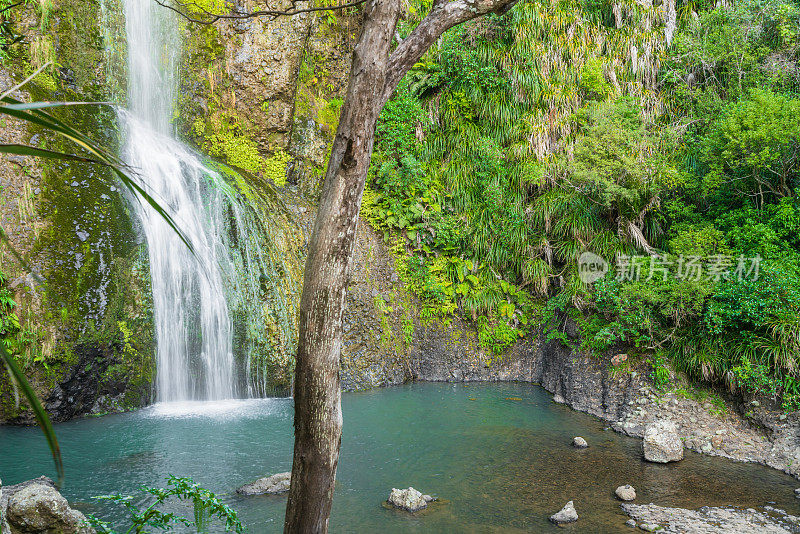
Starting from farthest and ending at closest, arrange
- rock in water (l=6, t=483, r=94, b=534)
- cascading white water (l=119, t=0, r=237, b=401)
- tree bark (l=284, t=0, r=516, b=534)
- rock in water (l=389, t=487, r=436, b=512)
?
cascading white water (l=119, t=0, r=237, b=401) < rock in water (l=389, t=487, r=436, b=512) < rock in water (l=6, t=483, r=94, b=534) < tree bark (l=284, t=0, r=516, b=534)

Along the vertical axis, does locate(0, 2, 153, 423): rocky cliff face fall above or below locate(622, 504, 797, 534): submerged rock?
above

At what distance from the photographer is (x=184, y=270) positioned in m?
8.21

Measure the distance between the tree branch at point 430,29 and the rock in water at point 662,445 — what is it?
5260mm

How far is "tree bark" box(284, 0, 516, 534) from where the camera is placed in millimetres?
3064

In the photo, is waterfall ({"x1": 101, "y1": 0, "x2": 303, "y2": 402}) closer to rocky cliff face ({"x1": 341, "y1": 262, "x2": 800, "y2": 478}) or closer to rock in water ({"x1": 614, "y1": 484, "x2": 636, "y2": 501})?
rocky cliff face ({"x1": 341, "y1": 262, "x2": 800, "y2": 478})

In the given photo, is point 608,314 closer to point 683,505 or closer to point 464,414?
point 464,414

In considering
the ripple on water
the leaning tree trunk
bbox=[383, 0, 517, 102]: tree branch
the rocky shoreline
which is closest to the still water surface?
the ripple on water

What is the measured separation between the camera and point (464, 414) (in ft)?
26.6

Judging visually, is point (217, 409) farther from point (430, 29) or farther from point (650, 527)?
point (430, 29)

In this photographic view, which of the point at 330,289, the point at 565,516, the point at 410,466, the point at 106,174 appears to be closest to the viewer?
the point at 330,289

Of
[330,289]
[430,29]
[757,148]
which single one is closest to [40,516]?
[330,289]

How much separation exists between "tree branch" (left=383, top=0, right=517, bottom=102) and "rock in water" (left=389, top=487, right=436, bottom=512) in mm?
3704

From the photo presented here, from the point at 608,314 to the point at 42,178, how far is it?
8435mm

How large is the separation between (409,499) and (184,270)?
500cm
